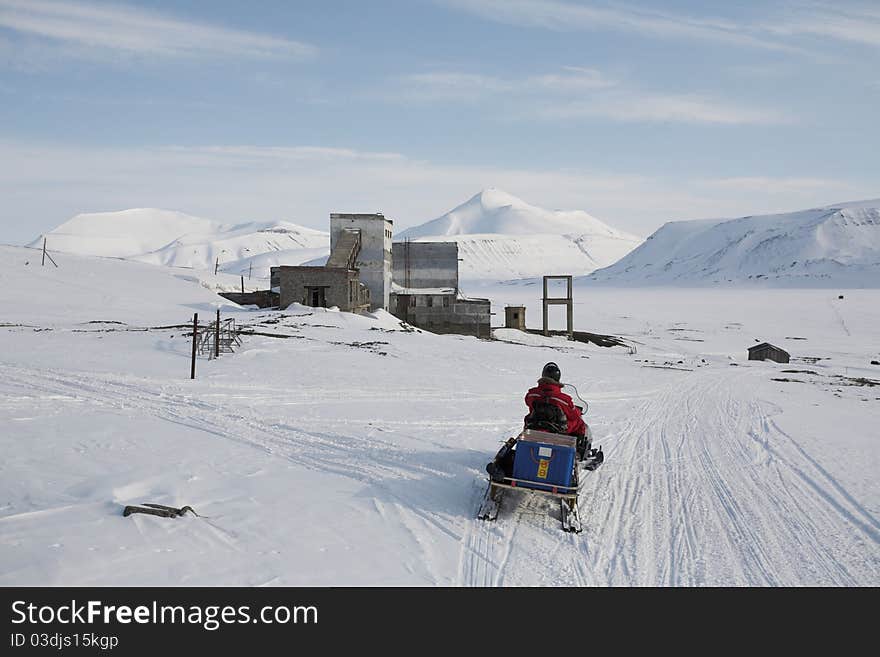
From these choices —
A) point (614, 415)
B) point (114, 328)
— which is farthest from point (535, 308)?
point (614, 415)

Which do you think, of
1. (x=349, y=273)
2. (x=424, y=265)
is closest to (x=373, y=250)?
(x=349, y=273)

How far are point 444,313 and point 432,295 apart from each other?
1575 mm

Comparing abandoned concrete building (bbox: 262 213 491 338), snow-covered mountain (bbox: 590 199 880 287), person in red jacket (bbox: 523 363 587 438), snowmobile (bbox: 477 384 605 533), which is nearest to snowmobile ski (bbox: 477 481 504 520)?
snowmobile (bbox: 477 384 605 533)

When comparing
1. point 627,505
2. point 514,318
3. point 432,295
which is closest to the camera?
point 627,505

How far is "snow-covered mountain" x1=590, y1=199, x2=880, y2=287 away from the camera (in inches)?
5443

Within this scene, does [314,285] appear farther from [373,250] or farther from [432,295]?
[432,295]

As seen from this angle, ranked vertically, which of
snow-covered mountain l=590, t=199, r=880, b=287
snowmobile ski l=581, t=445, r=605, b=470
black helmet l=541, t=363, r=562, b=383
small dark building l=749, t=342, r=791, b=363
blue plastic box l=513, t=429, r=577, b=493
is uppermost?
snow-covered mountain l=590, t=199, r=880, b=287

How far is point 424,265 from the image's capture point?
52219mm

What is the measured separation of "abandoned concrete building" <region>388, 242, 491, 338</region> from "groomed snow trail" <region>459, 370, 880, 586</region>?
95.8 feet

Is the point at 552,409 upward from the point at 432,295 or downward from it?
downward

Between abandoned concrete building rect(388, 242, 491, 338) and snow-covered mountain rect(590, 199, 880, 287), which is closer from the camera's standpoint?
abandoned concrete building rect(388, 242, 491, 338)

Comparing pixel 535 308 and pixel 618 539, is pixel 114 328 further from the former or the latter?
pixel 535 308

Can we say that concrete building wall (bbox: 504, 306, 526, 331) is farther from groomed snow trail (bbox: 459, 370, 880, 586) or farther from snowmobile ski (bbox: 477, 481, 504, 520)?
snowmobile ski (bbox: 477, 481, 504, 520)
